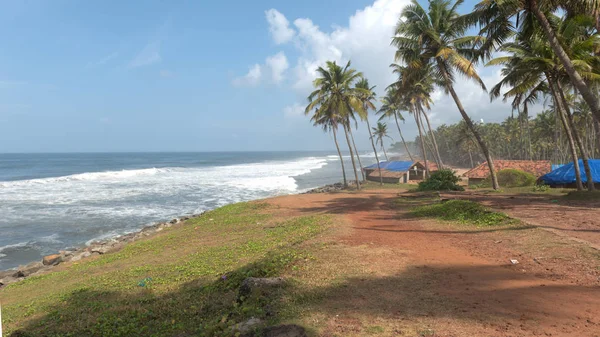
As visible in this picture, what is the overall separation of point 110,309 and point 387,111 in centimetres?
3890

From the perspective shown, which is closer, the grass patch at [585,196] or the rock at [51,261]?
the rock at [51,261]

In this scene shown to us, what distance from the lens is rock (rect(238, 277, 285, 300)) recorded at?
5.91 m

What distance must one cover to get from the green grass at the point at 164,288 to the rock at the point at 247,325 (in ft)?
0.37

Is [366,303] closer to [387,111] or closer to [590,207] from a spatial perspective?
[590,207]

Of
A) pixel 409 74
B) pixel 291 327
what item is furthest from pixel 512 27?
pixel 291 327

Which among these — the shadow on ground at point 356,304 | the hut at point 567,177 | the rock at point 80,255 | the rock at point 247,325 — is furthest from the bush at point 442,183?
the rock at point 247,325

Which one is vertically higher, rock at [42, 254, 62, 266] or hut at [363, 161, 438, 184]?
hut at [363, 161, 438, 184]

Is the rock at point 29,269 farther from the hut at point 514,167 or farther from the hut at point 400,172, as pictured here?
the hut at point 400,172

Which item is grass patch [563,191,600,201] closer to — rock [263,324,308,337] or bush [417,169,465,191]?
bush [417,169,465,191]

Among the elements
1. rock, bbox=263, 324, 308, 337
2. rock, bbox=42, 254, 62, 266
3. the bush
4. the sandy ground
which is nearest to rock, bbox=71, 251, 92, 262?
rock, bbox=42, 254, 62, 266

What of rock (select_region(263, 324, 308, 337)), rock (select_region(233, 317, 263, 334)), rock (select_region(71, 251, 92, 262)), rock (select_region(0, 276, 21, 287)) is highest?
rock (select_region(263, 324, 308, 337))

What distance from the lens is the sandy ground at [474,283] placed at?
Answer: 4426mm

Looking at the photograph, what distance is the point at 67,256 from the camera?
14.8 meters

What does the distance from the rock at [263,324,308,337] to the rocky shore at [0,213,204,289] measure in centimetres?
1239
